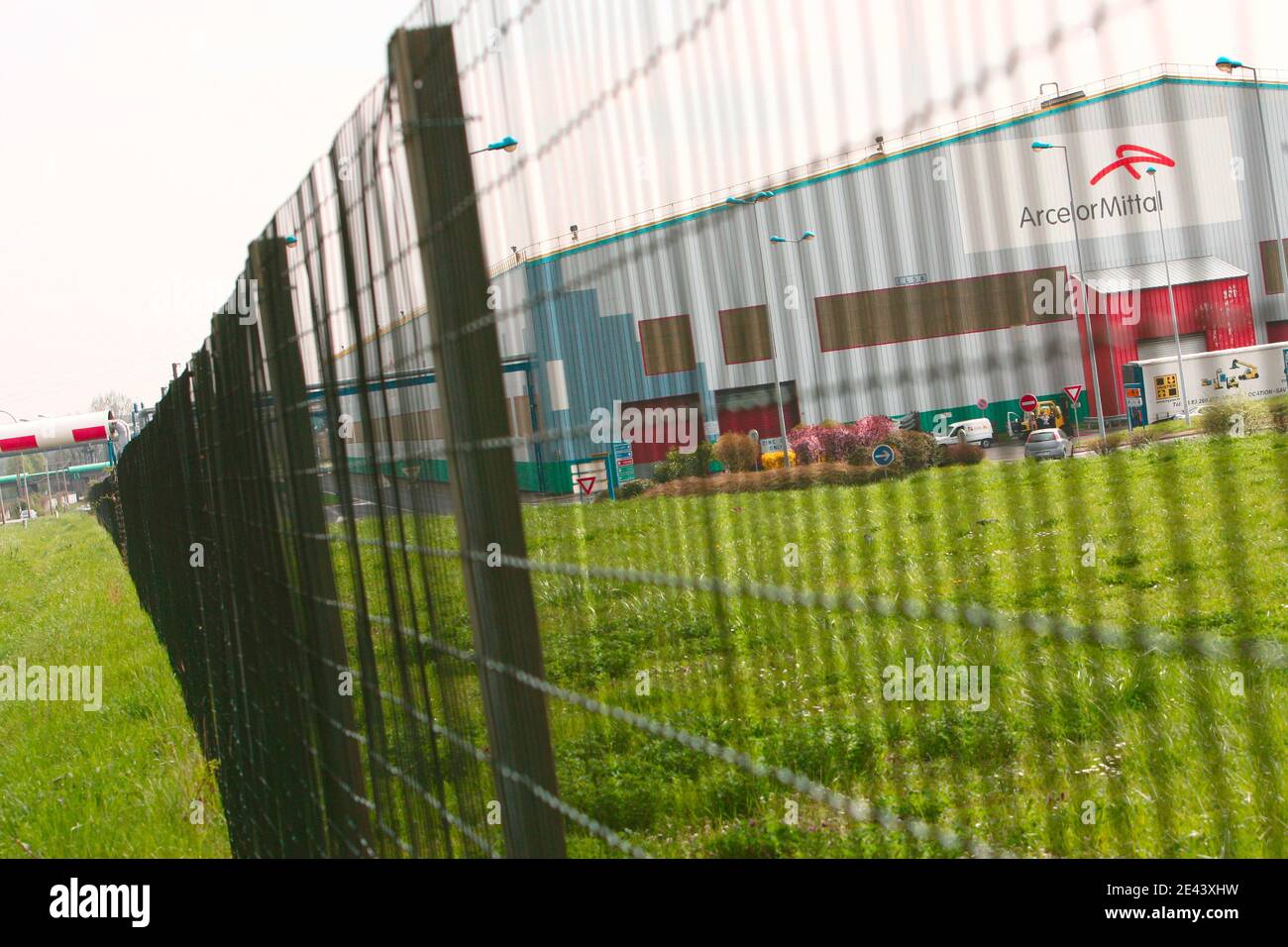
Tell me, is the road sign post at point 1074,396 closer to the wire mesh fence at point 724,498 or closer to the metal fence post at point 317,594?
the wire mesh fence at point 724,498

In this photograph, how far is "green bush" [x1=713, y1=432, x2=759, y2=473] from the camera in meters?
1.57

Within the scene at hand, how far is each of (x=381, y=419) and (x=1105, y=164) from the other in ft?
6.51

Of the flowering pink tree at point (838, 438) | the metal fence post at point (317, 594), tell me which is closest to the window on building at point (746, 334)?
the flowering pink tree at point (838, 438)

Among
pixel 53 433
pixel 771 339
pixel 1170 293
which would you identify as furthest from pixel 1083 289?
pixel 53 433

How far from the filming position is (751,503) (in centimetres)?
158

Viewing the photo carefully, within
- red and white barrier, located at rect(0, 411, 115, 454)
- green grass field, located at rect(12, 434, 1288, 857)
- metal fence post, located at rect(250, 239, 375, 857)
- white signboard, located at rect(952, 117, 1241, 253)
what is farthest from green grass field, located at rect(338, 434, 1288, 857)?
red and white barrier, located at rect(0, 411, 115, 454)

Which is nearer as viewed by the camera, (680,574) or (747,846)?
(680,574)

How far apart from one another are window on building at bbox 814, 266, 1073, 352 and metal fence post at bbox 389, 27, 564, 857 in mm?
967

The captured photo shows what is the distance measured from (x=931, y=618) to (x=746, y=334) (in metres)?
0.43

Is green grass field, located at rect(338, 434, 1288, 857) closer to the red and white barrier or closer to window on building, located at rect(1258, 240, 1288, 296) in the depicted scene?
window on building, located at rect(1258, 240, 1288, 296)

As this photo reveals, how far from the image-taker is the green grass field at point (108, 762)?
19.8 feet

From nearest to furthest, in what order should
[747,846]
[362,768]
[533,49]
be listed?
1. [533,49]
2. [362,768]
3. [747,846]
